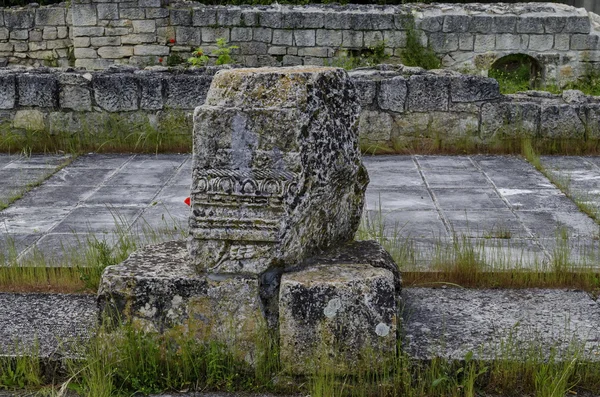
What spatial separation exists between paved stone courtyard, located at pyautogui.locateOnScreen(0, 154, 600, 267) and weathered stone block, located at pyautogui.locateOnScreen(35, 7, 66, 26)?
23.7ft

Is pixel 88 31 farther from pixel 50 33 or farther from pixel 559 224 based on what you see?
pixel 559 224

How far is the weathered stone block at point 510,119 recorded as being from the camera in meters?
8.40

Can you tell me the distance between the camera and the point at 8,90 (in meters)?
8.65

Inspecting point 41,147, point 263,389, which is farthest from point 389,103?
point 263,389

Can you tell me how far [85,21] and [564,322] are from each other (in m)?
12.0

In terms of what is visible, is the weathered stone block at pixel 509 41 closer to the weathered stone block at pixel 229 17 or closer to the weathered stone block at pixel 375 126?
the weathered stone block at pixel 229 17

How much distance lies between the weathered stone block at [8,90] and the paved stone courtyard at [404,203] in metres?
0.70

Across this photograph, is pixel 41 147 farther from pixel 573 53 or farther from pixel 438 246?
pixel 573 53

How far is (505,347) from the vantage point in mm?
3484

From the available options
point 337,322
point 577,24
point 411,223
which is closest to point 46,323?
point 337,322

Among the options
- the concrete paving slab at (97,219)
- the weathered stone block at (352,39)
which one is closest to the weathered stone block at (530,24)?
Result: the weathered stone block at (352,39)

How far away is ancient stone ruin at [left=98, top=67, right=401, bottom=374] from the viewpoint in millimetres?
3365

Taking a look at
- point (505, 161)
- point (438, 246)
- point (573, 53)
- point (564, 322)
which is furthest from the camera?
point (573, 53)

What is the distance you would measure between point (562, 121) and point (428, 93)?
4.47 feet
